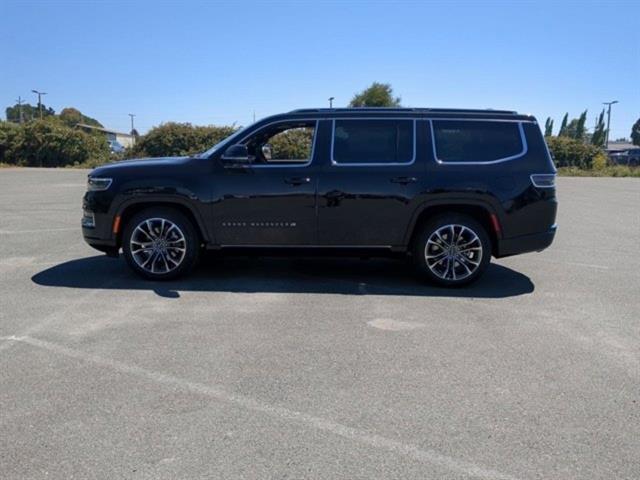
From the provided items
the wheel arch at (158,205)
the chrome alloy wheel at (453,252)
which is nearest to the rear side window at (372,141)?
the chrome alloy wheel at (453,252)

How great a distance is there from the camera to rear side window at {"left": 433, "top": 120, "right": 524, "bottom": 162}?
6.60 meters

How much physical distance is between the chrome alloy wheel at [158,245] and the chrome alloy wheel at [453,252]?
2874mm

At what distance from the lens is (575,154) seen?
4612 cm

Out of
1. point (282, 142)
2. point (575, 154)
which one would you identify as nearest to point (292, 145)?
point (282, 142)

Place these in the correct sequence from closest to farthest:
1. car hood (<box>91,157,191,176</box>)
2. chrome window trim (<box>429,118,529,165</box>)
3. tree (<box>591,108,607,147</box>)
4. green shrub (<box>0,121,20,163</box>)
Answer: chrome window trim (<box>429,118,529,165</box>) → car hood (<box>91,157,191,176</box>) → green shrub (<box>0,121,20,163</box>) → tree (<box>591,108,607,147</box>)

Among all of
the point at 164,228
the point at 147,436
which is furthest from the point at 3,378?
the point at 164,228

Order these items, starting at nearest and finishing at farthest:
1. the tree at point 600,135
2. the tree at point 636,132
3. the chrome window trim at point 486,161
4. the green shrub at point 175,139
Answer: the chrome window trim at point 486,161
the green shrub at point 175,139
the tree at point 600,135
the tree at point 636,132

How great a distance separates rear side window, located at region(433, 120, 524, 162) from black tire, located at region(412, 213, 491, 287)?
697mm

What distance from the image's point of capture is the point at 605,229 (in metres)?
11.9

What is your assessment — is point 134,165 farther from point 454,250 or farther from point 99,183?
point 454,250

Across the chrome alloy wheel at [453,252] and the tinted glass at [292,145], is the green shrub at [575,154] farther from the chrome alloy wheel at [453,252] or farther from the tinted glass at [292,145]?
the chrome alloy wheel at [453,252]

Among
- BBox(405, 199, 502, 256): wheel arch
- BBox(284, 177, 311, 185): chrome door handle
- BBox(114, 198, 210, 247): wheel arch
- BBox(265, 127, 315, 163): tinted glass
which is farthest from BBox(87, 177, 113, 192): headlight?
BBox(405, 199, 502, 256): wheel arch

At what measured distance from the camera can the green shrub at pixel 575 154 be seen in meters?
45.7

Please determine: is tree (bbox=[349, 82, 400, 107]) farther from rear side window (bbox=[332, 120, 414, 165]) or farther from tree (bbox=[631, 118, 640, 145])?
tree (bbox=[631, 118, 640, 145])
